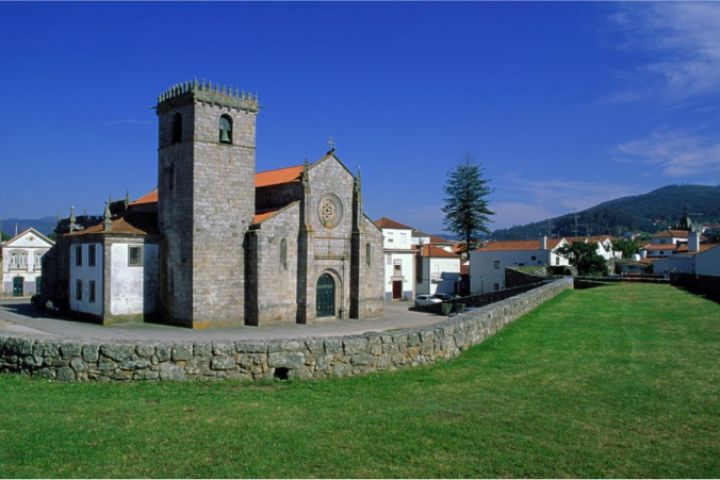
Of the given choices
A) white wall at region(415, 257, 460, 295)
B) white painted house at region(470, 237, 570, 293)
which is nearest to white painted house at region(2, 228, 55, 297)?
white wall at region(415, 257, 460, 295)

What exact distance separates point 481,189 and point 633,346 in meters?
58.6

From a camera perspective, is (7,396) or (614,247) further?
(614,247)

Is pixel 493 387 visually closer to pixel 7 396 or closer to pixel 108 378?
pixel 108 378

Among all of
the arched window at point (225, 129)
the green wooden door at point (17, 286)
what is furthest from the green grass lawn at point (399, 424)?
the green wooden door at point (17, 286)

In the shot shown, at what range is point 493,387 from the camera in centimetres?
967

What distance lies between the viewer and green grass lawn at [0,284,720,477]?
6.12 meters

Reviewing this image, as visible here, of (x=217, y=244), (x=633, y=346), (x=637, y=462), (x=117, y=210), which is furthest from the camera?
(x=117, y=210)

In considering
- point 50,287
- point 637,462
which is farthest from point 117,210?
point 637,462

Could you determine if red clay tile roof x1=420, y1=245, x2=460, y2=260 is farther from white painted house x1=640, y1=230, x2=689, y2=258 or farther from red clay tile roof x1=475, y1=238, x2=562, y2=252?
white painted house x1=640, y1=230, x2=689, y2=258

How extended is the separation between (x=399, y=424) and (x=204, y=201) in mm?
25895

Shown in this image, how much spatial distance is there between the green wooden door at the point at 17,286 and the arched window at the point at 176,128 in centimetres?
3636

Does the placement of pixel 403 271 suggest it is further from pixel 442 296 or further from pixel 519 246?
pixel 519 246

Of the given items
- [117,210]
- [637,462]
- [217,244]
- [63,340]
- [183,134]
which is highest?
[183,134]

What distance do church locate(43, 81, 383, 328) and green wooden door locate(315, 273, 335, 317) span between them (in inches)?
3.4
